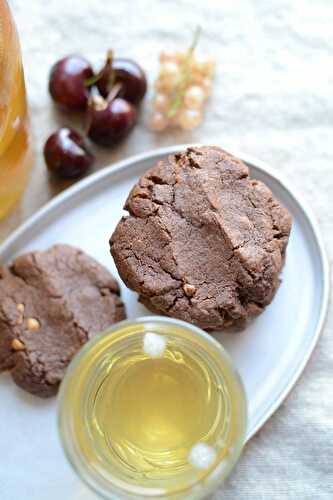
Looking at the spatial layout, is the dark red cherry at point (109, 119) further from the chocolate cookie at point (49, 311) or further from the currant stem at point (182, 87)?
the chocolate cookie at point (49, 311)

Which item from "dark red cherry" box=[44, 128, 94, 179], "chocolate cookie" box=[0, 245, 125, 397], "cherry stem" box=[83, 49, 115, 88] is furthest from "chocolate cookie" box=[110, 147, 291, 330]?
"cherry stem" box=[83, 49, 115, 88]

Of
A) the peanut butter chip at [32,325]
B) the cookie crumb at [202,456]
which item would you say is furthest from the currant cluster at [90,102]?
the cookie crumb at [202,456]

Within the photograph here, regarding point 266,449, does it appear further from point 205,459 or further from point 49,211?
point 49,211

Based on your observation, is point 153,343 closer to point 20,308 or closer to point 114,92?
point 20,308

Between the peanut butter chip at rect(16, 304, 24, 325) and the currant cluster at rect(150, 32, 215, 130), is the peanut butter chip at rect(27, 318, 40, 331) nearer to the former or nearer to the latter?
the peanut butter chip at rect(16, 304, 24, 325)

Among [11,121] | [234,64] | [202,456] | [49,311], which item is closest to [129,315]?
[49,311]
